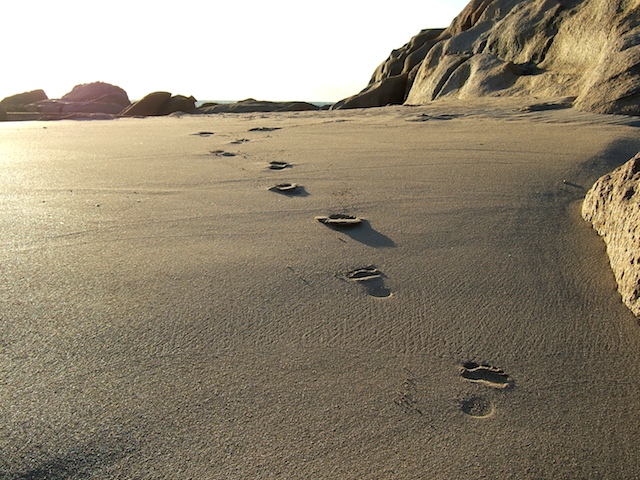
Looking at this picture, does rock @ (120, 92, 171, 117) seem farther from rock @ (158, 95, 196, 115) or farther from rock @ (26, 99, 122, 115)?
rock @ (26, 99, 122, 115)

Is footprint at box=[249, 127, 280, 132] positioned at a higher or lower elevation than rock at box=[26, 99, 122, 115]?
lower

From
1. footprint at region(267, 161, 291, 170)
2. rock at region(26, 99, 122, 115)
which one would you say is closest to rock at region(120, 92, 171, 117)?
rock at region(26, 99, 122, 115)

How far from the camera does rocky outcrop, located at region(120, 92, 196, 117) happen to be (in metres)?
13.1

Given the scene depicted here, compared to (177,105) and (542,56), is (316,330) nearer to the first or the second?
(542,56)

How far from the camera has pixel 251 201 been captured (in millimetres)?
2232

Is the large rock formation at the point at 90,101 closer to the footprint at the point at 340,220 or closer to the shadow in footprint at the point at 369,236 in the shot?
the footprint at the point at 340,220

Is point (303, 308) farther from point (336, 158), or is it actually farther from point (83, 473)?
point (336, 158)

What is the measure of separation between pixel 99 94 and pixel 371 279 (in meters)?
19.2

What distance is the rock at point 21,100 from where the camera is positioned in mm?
14417

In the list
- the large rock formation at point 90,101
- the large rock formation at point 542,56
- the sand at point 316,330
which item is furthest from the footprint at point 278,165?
the large rock formation at point 90,101

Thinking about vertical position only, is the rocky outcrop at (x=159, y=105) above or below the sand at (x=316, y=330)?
above

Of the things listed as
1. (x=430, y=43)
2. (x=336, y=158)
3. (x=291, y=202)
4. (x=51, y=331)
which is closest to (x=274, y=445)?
(x=51, y=331)

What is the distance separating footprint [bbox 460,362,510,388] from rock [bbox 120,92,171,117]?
42.6ft

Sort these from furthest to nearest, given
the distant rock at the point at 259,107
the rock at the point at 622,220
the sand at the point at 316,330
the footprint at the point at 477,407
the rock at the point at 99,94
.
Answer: the rock at the point at 99,94
the distant rock at the point at 259,107
the rock at the point at 622,220
the footprint at the point at 477,407
the sand at the point at 316,330
